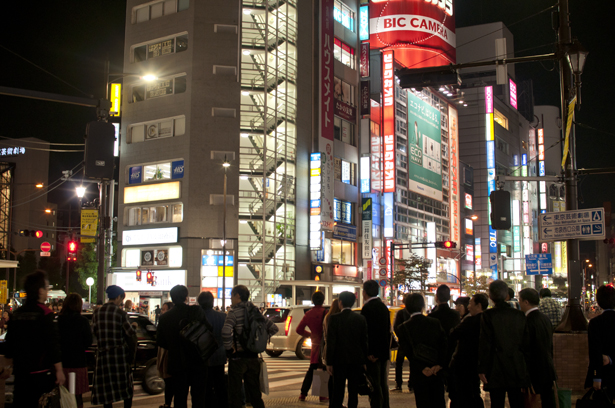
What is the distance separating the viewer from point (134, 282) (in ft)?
153

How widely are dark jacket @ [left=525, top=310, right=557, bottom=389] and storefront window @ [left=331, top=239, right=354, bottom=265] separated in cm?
4717

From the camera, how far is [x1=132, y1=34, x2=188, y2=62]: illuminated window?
48.8 meters

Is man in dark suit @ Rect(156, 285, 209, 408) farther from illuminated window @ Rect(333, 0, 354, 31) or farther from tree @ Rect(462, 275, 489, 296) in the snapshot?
tree @ Rect(462, 275, 489, 296)

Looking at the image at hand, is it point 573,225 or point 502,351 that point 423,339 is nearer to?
point 502,351

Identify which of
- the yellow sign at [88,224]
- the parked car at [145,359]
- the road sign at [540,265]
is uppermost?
the yellow sign at [88,224]

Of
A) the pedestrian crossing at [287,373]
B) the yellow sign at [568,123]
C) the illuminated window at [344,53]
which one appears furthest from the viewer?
the illuminated window at [344,53]

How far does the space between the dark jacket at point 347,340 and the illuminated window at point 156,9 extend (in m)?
45.0

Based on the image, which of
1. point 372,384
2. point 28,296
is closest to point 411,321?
point 372,384

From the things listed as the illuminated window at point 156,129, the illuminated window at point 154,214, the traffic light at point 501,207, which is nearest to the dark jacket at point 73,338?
the traffic light at point 501,207

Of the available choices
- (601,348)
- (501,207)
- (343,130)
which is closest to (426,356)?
(601,348)

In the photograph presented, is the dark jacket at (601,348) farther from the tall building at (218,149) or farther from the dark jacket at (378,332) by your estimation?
the tall building at (218,149)

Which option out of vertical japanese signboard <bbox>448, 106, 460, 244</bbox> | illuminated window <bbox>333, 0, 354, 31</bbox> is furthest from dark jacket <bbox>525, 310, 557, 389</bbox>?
vertical japanese signboard <bbox>448, 106, 460, 244</bbox>

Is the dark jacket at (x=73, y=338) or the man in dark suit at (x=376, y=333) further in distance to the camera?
the man in dark suit at (x=376, y=333)

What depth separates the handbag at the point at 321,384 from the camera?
1033cm
